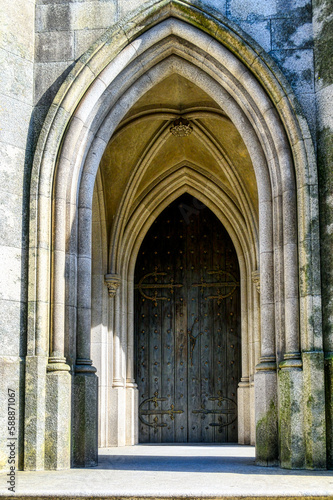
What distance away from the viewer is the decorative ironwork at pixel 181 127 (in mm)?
11320

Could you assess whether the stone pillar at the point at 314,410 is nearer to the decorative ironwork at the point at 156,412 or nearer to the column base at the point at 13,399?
the column base at the point at 13,399

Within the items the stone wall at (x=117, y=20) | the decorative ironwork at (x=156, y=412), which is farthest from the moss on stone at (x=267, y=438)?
the decorative ironwork at (x=156, y=412)

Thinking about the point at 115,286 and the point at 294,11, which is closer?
the point at 294,11

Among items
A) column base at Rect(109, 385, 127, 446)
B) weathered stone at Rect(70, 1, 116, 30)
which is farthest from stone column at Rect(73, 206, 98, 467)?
column base at Rect(109, 385, 127, 446)

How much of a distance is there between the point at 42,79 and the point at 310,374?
4.17 meters

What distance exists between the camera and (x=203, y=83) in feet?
29.1

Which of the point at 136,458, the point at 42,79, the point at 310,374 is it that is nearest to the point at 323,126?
the point at 310,374

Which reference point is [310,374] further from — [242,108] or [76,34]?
[76,34]

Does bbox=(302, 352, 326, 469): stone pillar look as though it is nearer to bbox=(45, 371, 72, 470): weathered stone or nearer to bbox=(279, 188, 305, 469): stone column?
bbox=(279, 188, 305, 469): stone column

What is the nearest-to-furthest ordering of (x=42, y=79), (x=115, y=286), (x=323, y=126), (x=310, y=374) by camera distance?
(x=310, y=374)
(x=323, y=126)
(x=42, y=79)
(x=115, y=286)

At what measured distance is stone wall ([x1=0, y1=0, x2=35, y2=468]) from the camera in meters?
7.86

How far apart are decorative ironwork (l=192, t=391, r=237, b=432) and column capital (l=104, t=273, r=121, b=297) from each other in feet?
7.61

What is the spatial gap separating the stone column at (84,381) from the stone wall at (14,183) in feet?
1.85

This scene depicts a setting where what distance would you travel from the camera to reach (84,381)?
803 cm
